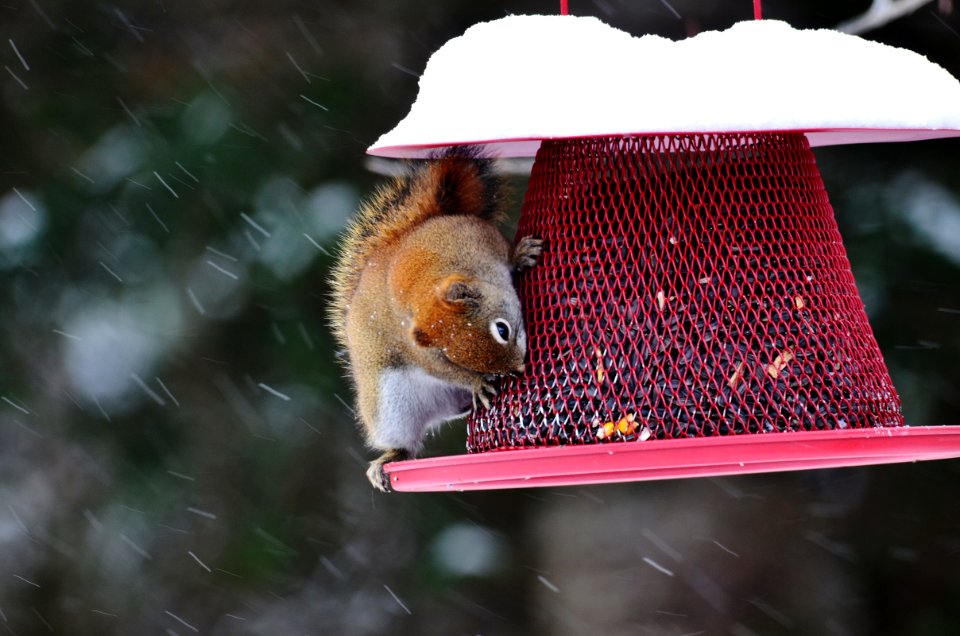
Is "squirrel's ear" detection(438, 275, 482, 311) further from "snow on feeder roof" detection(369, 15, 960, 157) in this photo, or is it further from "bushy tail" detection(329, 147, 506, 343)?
"snow on feeder roof" detection(369, 15, 960, 157)

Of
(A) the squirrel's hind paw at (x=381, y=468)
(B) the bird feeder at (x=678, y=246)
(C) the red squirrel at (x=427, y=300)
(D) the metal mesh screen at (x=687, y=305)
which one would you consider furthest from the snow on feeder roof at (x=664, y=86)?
(A) the squirrel's hind paw at (x=381, y=468)

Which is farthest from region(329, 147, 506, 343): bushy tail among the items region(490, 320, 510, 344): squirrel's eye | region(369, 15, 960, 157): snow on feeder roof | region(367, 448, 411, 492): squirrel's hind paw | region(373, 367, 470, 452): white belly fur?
region(369, 15, 960, 157): snow on feeder roof

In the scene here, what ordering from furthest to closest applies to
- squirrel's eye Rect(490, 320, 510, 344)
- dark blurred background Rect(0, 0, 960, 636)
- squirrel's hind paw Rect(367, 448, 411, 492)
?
dark blurred background Rect(0, 0, 960, 636) < squirrel's hind paw Rect(367, 448, 411, 492) < squirrel's eye Rect(490, 320, 510, 344)

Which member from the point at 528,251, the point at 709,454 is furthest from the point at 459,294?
the point at 709,454

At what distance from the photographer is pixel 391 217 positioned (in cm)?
390

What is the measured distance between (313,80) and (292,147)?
11.4 inches

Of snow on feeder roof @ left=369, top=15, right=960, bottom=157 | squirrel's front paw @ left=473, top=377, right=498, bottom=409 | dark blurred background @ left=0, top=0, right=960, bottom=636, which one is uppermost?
snow on feeder roof @ left=369, top=15, right=960, bottom=157

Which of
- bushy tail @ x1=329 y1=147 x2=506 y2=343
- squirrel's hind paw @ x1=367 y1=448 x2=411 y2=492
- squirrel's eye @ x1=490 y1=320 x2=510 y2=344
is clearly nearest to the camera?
squirrel's eye @ x1=490 y1=320 x2=510 y2=344

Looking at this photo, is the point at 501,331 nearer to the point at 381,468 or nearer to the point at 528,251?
the point at 528,251

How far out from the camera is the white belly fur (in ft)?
12.5

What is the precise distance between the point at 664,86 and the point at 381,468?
1622 millimetres

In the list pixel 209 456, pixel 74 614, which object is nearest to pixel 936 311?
pixel 209 456

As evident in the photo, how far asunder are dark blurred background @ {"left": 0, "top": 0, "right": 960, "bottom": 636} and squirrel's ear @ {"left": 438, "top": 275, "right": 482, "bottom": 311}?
6.15ft

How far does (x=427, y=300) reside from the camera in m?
3.59
